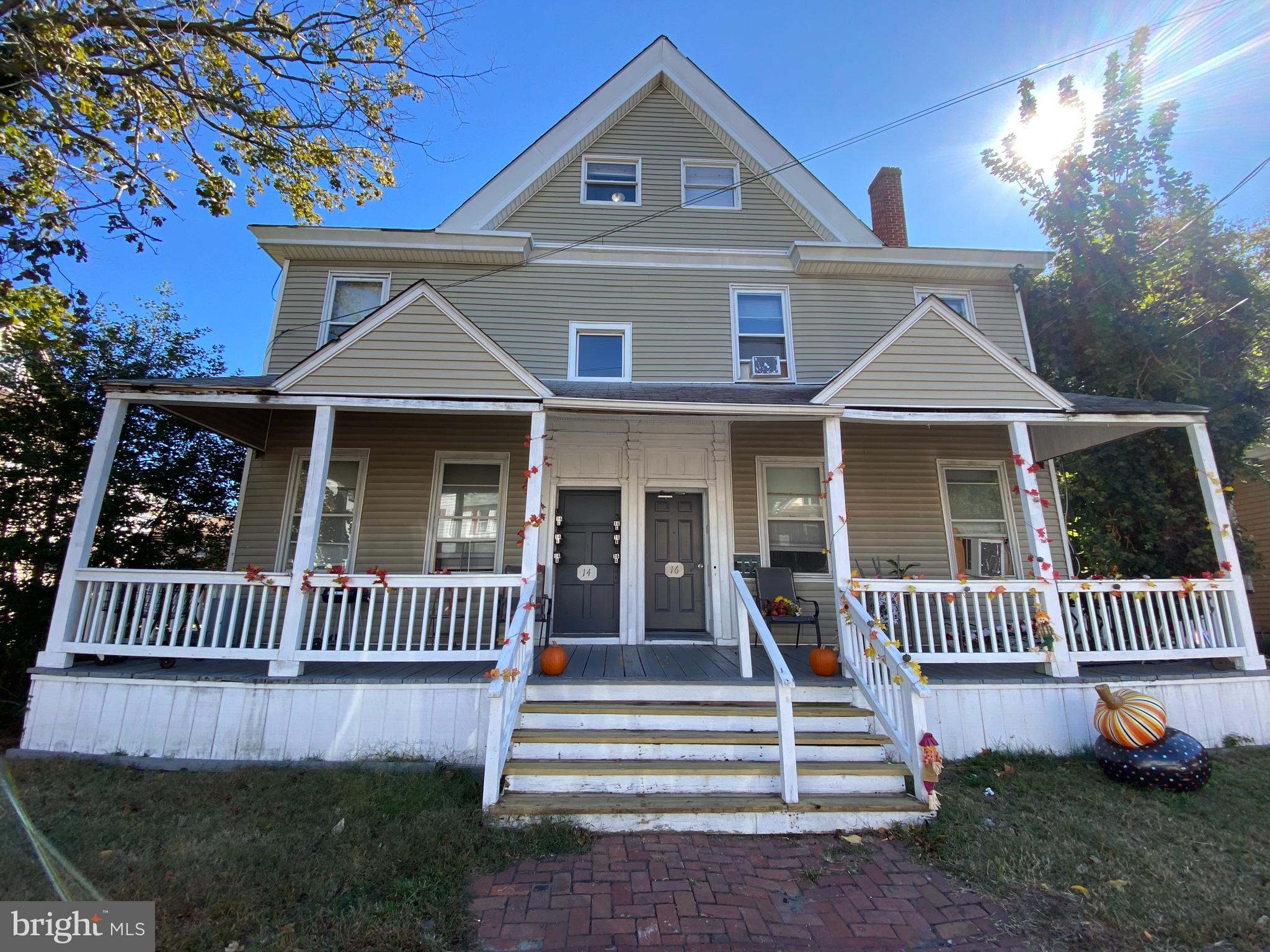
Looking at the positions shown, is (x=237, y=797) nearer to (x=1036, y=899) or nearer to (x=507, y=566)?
(x=507, y=566)

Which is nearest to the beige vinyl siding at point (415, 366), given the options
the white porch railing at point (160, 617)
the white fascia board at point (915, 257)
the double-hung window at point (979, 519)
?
the white porch railing at point (160, 617)

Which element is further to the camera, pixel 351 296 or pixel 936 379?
pixel 351 296

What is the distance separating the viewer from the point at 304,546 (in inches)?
205

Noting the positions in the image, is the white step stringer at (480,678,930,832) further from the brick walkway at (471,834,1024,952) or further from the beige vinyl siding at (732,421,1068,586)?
the beige vinyl siding at (732,421,1068,586)

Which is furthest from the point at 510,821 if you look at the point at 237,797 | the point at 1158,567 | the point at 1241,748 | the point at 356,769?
the point at 1158,567

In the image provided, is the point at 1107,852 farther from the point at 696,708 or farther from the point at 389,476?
the point at 389,476

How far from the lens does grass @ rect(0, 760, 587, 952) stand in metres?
2.67

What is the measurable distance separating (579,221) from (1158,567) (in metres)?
10.1

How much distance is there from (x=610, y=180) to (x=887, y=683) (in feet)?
26.9

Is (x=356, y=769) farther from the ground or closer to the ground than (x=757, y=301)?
closer to the ground

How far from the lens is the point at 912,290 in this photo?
8.43 meters

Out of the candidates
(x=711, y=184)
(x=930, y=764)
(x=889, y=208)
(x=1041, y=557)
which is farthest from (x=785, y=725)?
(x=889, y=208)

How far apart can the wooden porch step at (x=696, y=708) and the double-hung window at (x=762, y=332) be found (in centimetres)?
475

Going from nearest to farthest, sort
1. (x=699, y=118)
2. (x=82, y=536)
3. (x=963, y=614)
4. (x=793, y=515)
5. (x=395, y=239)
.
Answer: (x=82, y=536) < (x=963, y=614) < (x=793, y=515) < (x=395, y=239) < (x=699, y=118)
